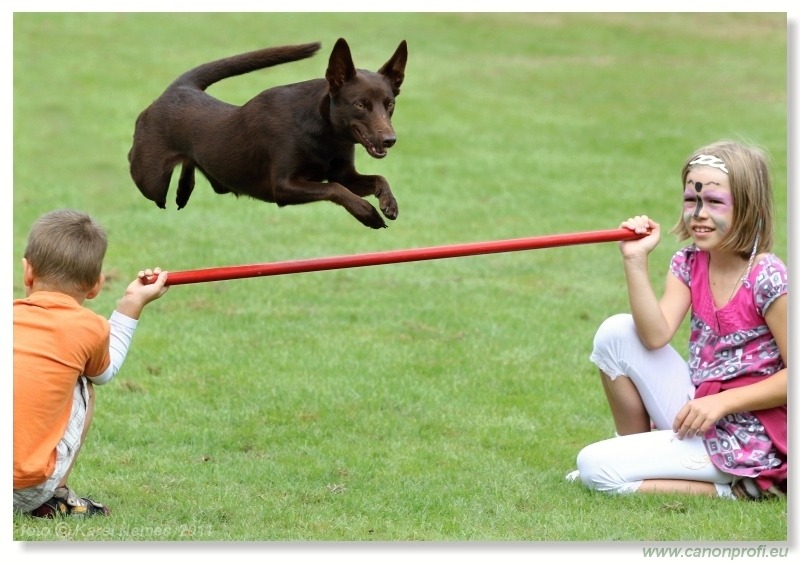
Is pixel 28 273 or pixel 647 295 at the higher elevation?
pixel 28 273

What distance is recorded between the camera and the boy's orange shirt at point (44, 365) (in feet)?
11.9

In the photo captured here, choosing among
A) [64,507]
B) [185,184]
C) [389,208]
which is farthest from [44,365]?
[389,208]

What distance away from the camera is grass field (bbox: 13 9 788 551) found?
4293 millimetres

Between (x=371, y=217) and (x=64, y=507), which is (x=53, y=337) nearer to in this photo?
(x=64, y=507)

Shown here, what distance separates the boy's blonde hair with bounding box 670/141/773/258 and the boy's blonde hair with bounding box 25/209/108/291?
6.67 feet

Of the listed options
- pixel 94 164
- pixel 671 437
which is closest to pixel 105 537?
pixel 671 437

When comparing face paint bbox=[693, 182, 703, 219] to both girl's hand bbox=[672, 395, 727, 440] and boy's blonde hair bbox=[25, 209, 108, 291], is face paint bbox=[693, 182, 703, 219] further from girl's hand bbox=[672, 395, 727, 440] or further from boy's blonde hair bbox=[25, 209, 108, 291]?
boy's blonde hair bbox=[25, 209, 108, 291]

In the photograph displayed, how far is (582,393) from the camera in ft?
19.9

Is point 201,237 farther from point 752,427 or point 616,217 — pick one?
point 752,427

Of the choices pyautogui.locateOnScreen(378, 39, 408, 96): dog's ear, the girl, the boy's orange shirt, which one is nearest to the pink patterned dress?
the girl

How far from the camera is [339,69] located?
3.54 metres

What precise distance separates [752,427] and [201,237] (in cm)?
601

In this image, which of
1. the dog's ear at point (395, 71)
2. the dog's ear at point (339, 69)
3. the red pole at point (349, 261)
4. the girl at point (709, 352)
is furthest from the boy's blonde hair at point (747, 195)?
the dog's ear at point (339, 69)

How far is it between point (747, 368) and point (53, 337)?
2338 millimetres
